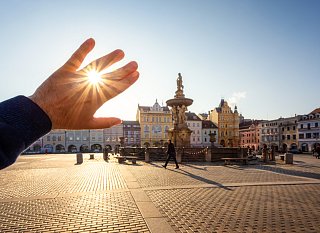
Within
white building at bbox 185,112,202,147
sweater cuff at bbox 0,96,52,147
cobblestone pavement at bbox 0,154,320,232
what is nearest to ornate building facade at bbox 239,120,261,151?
white building at bbox 185,112,202,147

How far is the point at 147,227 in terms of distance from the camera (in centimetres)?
655

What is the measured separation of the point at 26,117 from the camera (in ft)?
5.64

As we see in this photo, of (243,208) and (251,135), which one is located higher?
(251,135)

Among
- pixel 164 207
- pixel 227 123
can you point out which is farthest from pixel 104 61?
pixel 227 123

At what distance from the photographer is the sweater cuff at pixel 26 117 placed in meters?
1.65

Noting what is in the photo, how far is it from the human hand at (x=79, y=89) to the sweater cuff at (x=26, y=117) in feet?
0.18

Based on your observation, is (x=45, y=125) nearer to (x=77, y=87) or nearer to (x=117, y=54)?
(x=77, y=87)

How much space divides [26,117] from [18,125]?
8 centimetres

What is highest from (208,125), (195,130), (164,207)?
(208,125)

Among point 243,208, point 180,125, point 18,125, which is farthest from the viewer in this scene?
point 180,125

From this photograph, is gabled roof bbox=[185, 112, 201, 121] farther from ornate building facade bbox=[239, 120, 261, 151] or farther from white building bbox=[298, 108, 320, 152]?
white building bbox=[298, 108, 320, 152]

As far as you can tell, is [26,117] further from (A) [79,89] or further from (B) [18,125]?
(A) [79,89]

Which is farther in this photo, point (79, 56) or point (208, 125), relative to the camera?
point (208, 125)

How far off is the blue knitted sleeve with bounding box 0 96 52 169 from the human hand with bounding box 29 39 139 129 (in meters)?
0.07
